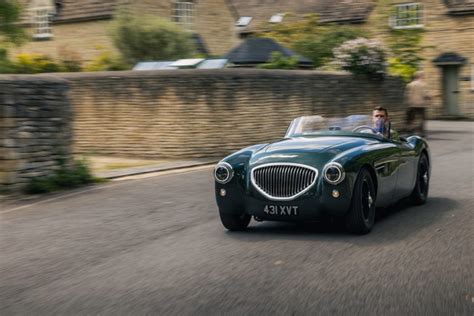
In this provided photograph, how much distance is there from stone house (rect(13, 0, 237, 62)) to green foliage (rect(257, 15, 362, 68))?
18.3 feet

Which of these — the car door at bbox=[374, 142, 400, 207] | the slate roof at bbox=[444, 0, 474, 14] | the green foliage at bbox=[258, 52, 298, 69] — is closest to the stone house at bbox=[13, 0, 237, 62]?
the slate roof at bbox=[444, 0, 474, 14]

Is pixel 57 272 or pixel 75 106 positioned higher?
pixel 57 272

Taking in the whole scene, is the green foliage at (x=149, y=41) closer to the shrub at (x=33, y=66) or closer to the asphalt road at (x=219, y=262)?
the shrub at (x=33, y=66)

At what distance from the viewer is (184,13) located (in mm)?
36250

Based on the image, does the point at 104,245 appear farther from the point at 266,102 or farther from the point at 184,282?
the point at 266,102

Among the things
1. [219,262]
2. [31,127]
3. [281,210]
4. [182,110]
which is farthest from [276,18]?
[219,262]

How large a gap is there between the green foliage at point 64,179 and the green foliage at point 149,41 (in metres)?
15.4

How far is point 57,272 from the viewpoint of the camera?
691 centimetres

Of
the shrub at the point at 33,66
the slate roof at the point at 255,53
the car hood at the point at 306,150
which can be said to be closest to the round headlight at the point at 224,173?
the car hood at the point at 306,150

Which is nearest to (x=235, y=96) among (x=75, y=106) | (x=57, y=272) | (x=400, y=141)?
(x=75, y=106)

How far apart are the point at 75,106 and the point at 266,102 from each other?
4425 millimetres

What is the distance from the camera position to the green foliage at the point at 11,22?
20.9 metres

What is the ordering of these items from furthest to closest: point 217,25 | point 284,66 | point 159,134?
point 217,25, point 284,66, point 159,134

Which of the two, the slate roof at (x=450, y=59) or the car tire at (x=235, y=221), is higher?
the car tire at (x=235, y=221)
